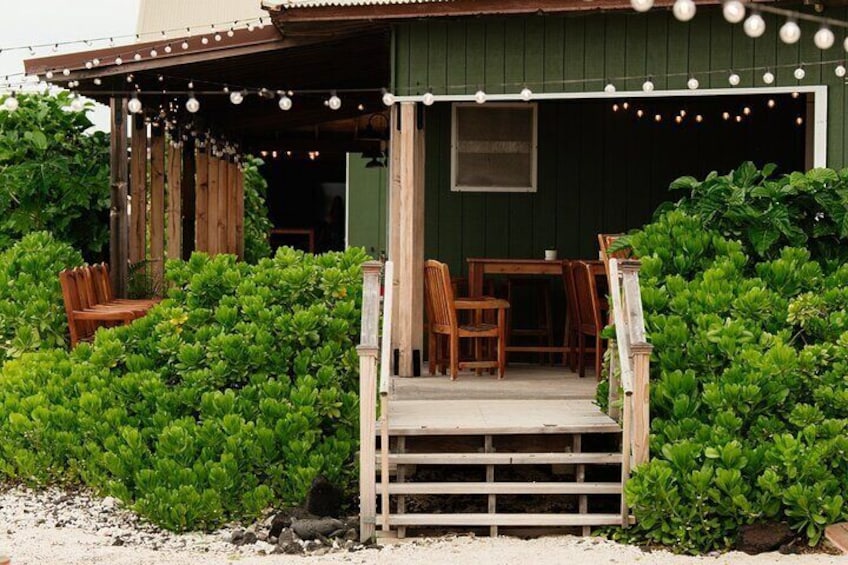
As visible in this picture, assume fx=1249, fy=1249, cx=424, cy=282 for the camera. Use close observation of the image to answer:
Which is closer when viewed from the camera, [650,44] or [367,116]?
[650,44]

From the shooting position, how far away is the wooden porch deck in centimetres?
725

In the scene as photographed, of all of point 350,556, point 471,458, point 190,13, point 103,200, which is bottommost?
point 350,556

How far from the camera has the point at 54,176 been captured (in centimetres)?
Answer: 1114

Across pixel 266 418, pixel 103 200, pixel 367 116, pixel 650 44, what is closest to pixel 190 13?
pixel 367 116

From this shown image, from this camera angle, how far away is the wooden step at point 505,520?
6898 millimetres

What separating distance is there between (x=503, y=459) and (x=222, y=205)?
322 inches

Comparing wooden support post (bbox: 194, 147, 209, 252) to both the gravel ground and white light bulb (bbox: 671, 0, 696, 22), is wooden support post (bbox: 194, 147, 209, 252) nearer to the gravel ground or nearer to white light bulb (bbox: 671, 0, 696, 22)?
the gravel ground

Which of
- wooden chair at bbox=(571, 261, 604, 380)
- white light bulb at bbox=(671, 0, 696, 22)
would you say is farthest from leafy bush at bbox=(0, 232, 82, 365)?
white light bulb at bbox=(671, 0, 696, 22)

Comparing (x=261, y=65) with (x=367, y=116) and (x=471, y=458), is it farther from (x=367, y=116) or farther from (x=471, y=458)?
(x=471, y=458)

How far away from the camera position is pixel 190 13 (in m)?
20.8

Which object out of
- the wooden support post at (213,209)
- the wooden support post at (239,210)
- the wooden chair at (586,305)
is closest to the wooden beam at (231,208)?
the wooden support post at (239,210)

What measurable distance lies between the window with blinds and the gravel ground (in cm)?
491

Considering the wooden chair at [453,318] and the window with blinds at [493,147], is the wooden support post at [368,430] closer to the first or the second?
the wooden chair at [453,318]

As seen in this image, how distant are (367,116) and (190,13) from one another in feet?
23.3
